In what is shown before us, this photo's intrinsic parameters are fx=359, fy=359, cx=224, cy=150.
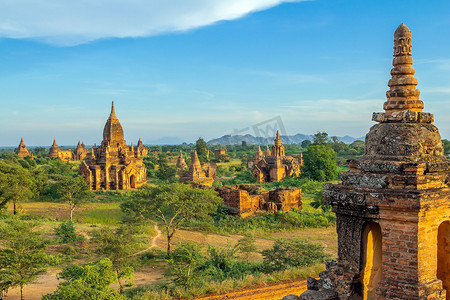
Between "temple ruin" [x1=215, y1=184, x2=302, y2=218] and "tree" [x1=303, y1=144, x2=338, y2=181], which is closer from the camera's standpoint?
"temple ruin" [x1=215, y1=184, x2=302, y2=218]

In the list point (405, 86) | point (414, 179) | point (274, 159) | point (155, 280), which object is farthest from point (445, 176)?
point (274, 159)

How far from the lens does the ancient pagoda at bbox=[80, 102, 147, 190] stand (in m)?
36.6

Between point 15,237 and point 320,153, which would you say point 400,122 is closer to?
point 15,237

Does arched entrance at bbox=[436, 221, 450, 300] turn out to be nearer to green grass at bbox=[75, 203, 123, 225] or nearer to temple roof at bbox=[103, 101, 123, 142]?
green grass at bbox=[75, 203, 123, 225]

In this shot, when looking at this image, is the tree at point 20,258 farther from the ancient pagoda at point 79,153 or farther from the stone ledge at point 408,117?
the ancient pagoda at point 79,153

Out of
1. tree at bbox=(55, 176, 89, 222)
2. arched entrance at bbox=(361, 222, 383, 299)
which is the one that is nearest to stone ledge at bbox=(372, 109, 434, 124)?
arched entrance at bbox=(361, 222, 383, 299)

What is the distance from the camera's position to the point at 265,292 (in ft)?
36.2

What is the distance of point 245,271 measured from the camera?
1429 centimetres

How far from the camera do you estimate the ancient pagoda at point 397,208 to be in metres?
3.63

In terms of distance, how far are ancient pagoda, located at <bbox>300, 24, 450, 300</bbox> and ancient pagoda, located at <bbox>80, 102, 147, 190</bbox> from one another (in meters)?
35.0

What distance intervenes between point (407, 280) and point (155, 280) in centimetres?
1300

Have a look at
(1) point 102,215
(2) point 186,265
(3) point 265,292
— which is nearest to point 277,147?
(1) point 102,215

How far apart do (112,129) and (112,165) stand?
4.38m

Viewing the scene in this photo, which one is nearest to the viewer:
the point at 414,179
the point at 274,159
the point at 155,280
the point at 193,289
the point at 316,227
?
the point at 414,179
